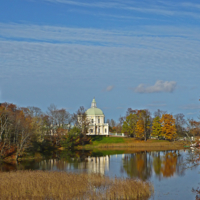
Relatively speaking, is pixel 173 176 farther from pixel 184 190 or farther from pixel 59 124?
pixel 59 124

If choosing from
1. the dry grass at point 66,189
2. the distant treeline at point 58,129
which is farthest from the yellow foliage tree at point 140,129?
the dry grass at point 66,189

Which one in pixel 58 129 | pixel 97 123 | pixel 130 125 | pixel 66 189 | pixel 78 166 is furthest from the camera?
pixel 97 123

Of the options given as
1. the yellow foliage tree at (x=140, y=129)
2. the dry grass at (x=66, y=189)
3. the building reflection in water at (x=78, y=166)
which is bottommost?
the building reflection in water at (x=78, y=166)

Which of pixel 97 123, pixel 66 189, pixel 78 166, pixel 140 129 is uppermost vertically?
pixel 97 123

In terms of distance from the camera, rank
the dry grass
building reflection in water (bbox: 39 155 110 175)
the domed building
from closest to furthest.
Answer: the dry grass, building reflection in water (bbox: 39 155 110 175), the domed building

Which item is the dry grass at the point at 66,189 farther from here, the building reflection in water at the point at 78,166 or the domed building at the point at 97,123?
the domed building at the point at 97,123

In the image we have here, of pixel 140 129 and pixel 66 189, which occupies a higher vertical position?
pixel 140 129

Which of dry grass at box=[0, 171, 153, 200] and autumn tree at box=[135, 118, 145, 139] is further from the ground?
autumn tree at box=[135, 118, 145, 139]

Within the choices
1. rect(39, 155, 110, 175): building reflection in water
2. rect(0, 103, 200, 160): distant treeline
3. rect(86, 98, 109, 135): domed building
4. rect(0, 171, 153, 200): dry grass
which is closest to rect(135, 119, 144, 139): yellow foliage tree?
rect(0, 103, 200, 160): distant treeline

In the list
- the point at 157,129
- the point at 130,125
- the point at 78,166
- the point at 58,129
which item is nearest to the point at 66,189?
the point at 78,166

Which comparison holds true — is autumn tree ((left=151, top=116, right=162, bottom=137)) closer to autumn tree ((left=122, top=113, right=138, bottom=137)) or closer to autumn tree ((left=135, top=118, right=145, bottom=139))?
autumn tree ((left=135, top=118, right=145, bottom=139))

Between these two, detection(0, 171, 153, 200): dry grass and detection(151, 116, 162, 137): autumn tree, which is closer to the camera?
detection(0, 171, 153, 200): dry grass

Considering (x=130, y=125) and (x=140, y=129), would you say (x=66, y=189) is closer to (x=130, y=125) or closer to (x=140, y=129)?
(x=140, y=129)

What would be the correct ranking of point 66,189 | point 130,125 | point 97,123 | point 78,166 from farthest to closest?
point 97,123
point 130,125
point 78,166
point 66,189
